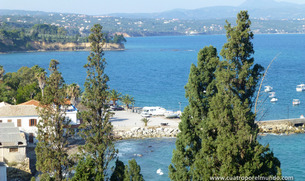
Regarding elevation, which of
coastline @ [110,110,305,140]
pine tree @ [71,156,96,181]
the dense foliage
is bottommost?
coastline @ [110,110,305,140]

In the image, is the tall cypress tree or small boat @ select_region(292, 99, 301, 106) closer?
the tall cypress tree

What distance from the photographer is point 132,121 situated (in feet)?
158

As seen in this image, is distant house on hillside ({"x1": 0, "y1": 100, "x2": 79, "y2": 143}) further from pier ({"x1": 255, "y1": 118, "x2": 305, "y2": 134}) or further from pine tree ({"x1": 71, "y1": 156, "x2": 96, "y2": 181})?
pier ({"x1": 255, "y1": 118, "x2": 305, "y2": 134})

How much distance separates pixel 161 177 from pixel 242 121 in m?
17.8

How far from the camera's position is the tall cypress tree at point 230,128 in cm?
1456

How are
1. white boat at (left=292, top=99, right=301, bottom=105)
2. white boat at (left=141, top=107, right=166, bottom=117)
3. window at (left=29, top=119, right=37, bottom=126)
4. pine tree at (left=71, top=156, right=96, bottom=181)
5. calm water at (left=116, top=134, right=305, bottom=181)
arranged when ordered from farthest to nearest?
white boat at (left=292, top=99, right=301, bottom=105) < white boat at (left=141, top=107, right=166, bottom=117) < window at (left=29, top=119, right=37, bottom=126) < calm water at (left=116, top=134, right=305, bottom=181) < pine tree at (left=71, top=156, right=96, bottom=181)

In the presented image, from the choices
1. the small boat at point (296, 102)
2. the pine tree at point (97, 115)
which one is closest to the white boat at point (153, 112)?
the small boat at point (296, 102)

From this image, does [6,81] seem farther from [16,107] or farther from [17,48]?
[17,48]

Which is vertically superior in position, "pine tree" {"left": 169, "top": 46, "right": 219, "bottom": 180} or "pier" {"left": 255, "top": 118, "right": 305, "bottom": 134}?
"pine tree" {"left": 169, "top": 46, "right": 219, "bottom": 180}

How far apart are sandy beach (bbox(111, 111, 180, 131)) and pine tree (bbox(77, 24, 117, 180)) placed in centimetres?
2555

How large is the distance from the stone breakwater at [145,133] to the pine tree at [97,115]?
23.2 metres

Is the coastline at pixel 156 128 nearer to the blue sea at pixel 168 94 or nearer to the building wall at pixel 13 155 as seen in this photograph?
the blue sea at pixel 168 94

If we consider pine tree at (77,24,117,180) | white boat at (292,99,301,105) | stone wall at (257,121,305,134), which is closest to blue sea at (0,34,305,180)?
white boat at (292,99,301,105)

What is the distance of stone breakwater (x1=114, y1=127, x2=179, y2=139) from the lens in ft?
142
